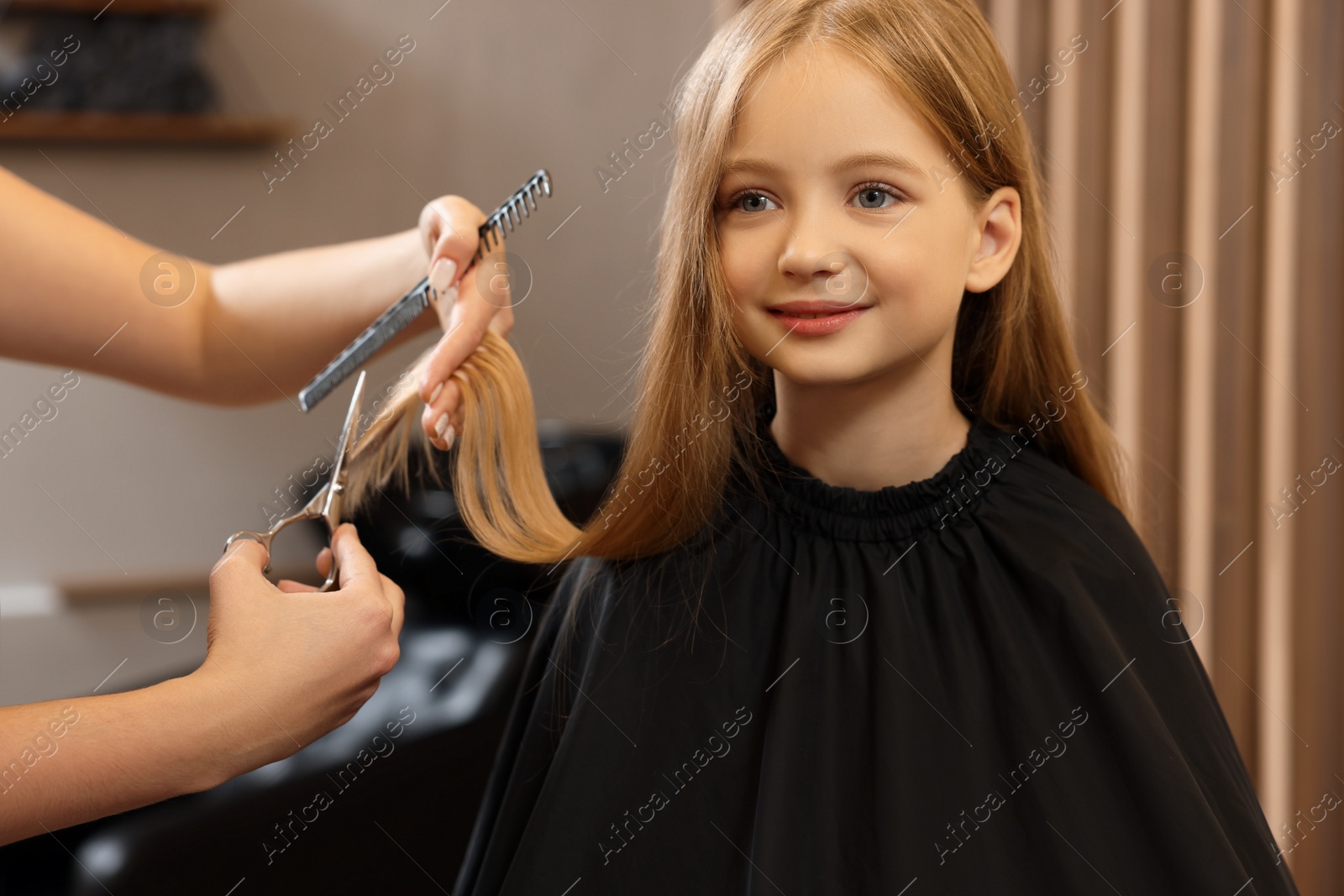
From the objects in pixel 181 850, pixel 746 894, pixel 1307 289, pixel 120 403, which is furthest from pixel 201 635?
pixel 1307 289

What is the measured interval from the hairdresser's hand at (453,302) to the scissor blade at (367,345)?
0.02 metres

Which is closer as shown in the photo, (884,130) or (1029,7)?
(884,130)

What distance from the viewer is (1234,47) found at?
1.19 metres

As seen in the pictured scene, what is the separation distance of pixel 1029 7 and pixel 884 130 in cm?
111

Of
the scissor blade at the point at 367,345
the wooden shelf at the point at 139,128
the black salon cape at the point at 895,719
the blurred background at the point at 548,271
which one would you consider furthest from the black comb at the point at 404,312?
the wooden shelf at the point at 139,128

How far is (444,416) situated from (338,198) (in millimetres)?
914

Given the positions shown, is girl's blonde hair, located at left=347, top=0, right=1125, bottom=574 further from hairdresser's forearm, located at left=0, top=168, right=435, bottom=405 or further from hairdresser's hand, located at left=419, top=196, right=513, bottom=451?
hairdresser's forearm, located at left=0, top=168, right=435, bottom=405

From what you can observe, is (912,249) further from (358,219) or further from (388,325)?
(358,219)

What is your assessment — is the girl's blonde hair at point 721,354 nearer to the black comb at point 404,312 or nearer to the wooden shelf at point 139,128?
the black comb at point 404,312

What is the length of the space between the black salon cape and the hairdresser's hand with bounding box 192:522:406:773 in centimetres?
17

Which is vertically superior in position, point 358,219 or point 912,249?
point 358,219

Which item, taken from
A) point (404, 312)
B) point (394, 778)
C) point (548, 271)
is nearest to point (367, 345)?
point (404, 312)

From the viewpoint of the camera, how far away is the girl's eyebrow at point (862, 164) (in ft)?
1.79

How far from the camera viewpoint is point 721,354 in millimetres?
648
